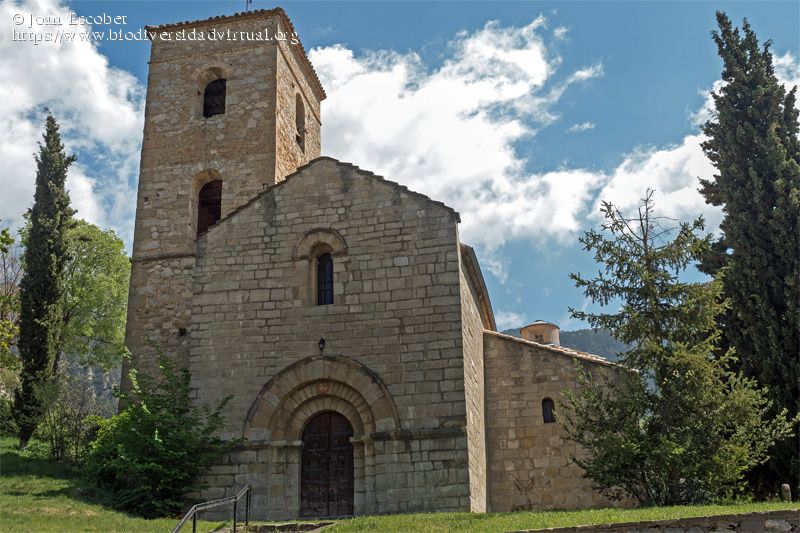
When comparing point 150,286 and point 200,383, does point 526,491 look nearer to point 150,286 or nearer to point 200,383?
point 200,383

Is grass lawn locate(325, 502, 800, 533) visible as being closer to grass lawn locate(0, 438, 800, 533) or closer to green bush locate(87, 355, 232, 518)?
grass lawn locate(0, 438, 800, 533)

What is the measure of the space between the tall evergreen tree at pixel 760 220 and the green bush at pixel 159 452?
10715mm

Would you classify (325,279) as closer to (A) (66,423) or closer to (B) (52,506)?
(B) (52,506)

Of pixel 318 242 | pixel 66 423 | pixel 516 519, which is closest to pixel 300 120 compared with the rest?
pixel 318 242

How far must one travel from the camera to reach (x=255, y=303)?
16.5 m

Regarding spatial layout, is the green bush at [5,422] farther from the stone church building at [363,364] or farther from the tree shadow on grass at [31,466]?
the stone church building at [363,364]

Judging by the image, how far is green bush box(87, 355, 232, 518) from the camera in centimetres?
1455

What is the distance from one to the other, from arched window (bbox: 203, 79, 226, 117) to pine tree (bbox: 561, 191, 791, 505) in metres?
14.0

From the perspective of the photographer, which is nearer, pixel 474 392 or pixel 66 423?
pixel 474 392

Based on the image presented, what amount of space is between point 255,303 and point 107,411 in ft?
41.7

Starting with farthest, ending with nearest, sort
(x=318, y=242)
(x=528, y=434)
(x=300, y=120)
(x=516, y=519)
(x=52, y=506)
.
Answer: (x=300, y=120) → (x=528, y=434) → (x=318, y=242) → (x=52, y=506) → (x=516, y=519)

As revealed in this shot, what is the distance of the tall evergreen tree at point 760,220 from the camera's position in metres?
15.5

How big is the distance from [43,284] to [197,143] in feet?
20.5

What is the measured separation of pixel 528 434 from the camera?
17.5 meters
